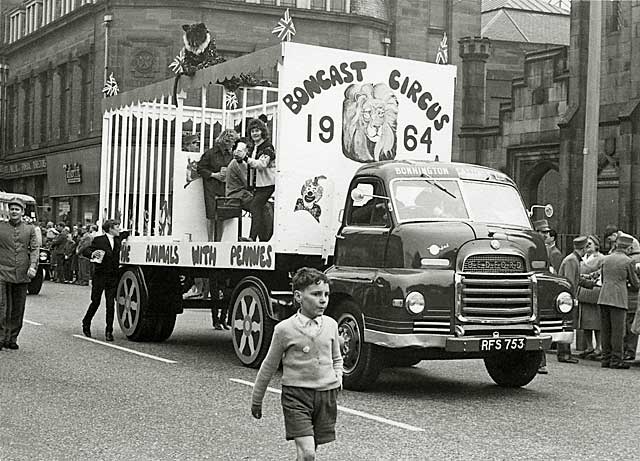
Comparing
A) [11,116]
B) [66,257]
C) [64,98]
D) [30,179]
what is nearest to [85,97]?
[64,98]

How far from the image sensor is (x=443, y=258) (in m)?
11.0

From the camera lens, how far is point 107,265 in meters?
15.8

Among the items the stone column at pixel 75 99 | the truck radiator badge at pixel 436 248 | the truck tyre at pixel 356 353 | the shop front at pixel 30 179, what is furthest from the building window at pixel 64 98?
the truck radiator badge at pixel 436 248

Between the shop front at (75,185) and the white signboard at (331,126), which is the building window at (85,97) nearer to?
the shop front at (75,185)

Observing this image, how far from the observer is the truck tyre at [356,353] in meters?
11.1

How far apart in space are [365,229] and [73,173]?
125 ft

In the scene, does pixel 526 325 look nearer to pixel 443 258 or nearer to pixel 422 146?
pixel 443 258

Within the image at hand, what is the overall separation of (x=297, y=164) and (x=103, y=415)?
4.09 metres

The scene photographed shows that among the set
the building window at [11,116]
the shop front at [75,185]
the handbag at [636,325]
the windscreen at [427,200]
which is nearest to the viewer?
the windscreen at [427,200]

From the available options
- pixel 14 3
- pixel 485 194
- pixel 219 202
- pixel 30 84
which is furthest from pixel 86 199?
pixel 485 194

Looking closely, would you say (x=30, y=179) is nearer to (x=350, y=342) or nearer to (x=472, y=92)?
(x=472, y=92)

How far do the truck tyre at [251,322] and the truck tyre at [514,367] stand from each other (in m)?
2.44

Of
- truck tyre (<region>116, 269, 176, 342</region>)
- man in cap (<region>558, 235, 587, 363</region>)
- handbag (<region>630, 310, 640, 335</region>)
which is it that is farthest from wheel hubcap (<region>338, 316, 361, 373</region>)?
truck tyre (<region>116, 269, 176, 342</region>)

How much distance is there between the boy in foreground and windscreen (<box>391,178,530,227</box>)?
4860mm
